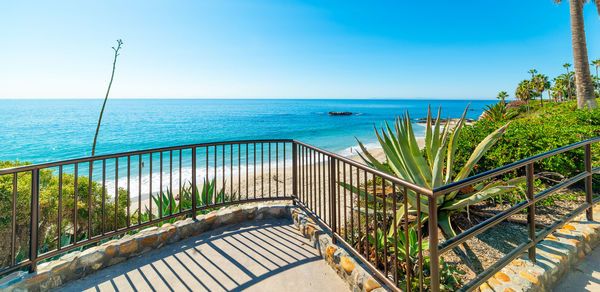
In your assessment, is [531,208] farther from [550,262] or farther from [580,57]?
[580,57]

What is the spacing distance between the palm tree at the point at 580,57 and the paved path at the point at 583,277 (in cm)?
940

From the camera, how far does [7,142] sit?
25.0 meters

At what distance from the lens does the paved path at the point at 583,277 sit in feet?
5.57

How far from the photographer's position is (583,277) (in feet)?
5.94

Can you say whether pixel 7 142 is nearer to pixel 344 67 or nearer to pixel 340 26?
pixel 340 26

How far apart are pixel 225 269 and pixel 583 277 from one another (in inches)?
110

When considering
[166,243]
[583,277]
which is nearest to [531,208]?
[583,277]

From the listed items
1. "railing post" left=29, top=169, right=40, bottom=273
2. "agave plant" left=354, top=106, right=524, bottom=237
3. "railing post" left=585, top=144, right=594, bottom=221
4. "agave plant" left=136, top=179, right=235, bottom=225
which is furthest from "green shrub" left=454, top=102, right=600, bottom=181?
"railing post" left=29, top=169, right=40, bottom=273

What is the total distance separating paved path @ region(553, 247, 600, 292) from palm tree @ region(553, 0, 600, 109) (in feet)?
30.8

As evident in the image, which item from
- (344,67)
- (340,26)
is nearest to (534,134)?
(340,26)

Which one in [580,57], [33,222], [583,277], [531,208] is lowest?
[583,277]

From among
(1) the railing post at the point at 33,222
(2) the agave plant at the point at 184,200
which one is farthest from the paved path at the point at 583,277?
(1) the railing post at the point at 33,222

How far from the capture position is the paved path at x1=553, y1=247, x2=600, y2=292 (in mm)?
1697

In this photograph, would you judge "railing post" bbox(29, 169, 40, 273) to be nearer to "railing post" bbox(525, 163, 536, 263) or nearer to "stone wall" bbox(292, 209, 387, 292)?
"stone wall" bbox(292, 209, 387, 292)
